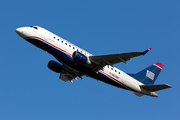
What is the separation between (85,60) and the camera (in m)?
32.5

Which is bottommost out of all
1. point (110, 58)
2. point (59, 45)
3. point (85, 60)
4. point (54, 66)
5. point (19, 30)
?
point (54, 66)

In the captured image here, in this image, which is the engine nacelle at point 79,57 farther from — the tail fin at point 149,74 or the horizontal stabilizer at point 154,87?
the horizontal stabilizer at point 154,87

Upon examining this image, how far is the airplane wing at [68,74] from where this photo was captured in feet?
125

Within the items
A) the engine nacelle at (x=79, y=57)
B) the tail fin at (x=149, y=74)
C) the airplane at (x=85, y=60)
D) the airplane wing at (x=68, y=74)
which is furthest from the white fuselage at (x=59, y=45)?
the tail fin at (x=149, y=74)

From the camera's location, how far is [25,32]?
3222 centimetres

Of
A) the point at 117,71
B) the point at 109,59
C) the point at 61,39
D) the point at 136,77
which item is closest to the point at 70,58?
the point at 61,39

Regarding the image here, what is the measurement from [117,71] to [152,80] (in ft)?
29.1

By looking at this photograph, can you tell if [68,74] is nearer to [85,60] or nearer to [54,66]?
[54,66]

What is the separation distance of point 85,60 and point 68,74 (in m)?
7.66

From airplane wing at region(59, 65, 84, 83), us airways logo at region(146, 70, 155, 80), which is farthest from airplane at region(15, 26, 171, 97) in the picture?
us airways logo at region(146, 70, 155, 80)

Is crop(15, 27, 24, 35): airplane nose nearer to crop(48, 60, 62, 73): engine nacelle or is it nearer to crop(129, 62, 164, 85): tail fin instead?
crop(48, 60, 62, 73): engine nacelle

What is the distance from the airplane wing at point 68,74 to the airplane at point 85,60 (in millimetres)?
486

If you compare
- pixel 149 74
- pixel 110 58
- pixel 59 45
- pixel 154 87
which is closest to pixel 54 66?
pixel 59 45

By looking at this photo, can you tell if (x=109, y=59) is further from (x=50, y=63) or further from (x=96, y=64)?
(x=50, y=63)
